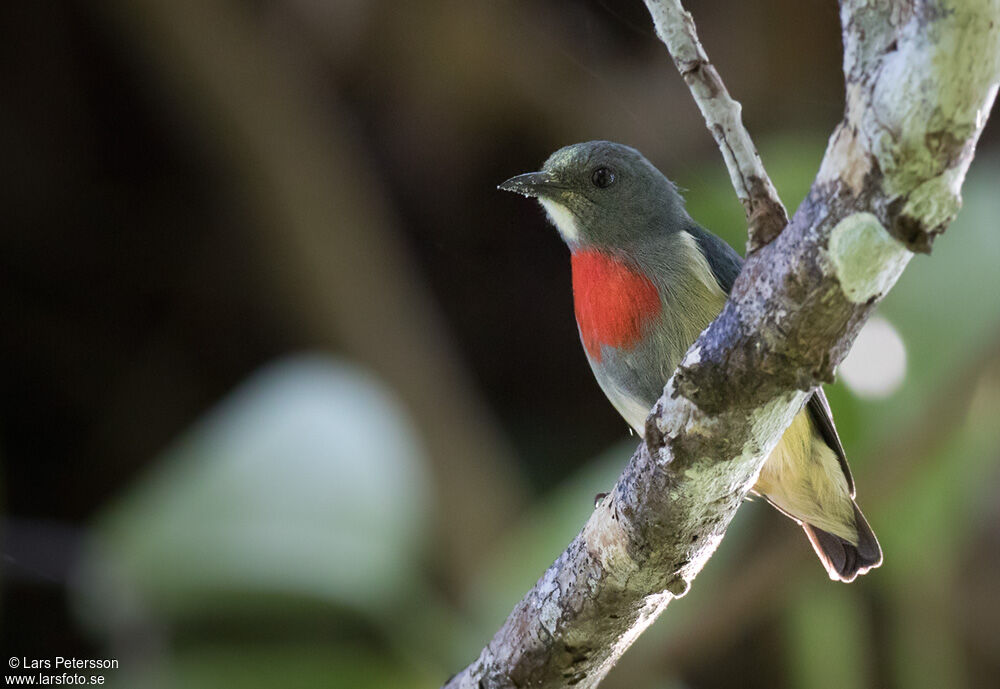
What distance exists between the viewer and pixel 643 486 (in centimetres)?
135

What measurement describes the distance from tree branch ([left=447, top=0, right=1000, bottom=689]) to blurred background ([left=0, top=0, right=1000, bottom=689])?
1.37 meters

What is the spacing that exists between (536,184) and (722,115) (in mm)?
817

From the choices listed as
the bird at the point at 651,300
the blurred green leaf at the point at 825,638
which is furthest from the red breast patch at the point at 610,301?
the blurred green leaf at the point at 825,638

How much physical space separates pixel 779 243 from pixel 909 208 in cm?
14

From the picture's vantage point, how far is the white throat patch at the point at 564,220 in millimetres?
2039

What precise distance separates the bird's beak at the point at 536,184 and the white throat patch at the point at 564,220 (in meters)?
0.03

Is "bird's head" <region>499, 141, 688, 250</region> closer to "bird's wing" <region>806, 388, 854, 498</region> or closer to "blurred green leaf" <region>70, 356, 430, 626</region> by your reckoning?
"bird's wing" <region>806, 388, 854, 498</region>

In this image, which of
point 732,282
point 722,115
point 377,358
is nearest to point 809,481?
point 732,282

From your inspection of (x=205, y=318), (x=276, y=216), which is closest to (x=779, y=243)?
(x=276, y=216)

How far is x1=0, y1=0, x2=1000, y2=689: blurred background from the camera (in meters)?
2.85

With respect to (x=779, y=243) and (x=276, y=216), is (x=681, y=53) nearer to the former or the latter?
(x=779, y=243)

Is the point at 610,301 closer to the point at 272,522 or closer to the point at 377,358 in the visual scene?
the point at 272,522

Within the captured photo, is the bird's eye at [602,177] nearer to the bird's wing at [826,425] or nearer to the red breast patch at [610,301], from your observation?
the red breast patch at [610,301]

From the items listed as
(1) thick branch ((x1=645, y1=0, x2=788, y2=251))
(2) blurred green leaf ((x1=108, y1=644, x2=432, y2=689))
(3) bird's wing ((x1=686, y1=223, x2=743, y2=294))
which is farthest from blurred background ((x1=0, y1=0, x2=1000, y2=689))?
(1) thick branch ((x1=645, y1=0, x2=788, y2=251))
